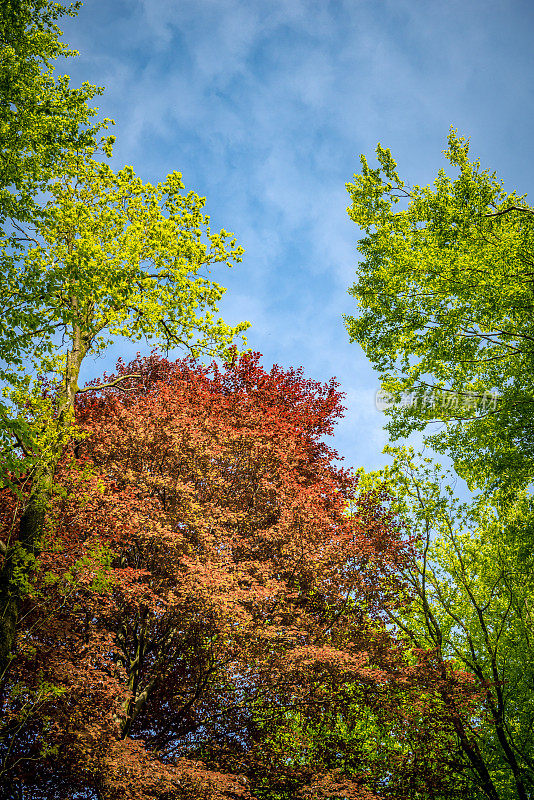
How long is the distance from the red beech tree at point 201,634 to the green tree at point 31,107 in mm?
5033

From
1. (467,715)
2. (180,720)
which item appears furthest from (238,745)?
(467,715)

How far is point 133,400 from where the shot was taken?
1477 centimetres

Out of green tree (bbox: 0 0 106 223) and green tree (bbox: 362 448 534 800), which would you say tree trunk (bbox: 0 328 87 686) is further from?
green tree (bbox: 362 448 534 800)

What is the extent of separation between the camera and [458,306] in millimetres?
12711

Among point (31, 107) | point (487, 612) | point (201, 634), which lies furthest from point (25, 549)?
point (487, 612)

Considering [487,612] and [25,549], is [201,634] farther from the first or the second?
[487,612]

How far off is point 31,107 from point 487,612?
20505mm

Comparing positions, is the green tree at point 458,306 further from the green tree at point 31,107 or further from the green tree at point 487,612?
the green tree at point 31,107

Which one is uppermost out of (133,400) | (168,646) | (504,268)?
(504,268)

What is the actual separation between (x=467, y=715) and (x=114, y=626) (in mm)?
8992

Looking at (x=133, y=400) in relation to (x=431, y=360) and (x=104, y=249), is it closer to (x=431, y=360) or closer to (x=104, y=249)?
(x=104, y=249)

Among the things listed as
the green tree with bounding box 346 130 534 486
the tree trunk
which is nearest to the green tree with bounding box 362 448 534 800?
the green tree with bounding box 346 130 534 486

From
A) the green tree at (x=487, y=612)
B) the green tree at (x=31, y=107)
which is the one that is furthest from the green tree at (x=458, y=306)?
the green tree at (x=31, y=107)

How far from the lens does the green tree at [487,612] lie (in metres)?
14.4
